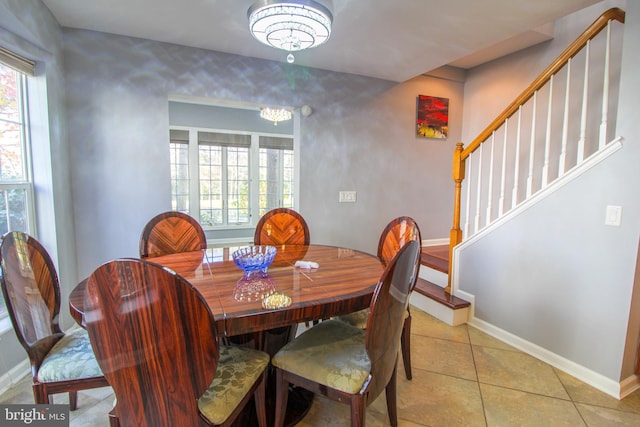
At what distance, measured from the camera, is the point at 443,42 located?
256 centimetres

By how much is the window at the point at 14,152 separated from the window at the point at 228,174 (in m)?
3.13

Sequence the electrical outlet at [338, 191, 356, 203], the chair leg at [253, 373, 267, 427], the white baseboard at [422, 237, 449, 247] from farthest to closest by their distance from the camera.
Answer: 1. the white baseboard at [422, 237, 449, 247]
2. the electrical outlet at [338, 191, 356, 203]
3. the chair leg at [253, 373, 267, 427]

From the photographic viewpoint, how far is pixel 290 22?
5.51 ft

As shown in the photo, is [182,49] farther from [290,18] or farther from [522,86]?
[522,86]

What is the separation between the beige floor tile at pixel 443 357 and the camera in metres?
2.11

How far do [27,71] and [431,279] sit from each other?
3.68 meters

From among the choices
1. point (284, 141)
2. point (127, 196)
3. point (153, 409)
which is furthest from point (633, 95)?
point (284, 141)

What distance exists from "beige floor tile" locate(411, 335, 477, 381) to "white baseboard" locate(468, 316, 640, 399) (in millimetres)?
332

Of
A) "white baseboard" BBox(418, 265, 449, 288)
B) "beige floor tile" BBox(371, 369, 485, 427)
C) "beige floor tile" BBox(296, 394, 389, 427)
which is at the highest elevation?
"white baseboard" BBox(418, 265, 449, 288)

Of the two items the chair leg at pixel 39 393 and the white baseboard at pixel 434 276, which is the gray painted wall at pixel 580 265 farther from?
the chair leg at pixel 39 393

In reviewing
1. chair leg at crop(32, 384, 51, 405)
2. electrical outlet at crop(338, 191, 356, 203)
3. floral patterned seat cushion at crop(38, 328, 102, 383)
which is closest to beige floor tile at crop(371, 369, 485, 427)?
floral patterned seat cushion at crop(38, 328, 102, 383)

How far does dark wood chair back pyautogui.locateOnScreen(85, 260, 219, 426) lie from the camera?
86cm

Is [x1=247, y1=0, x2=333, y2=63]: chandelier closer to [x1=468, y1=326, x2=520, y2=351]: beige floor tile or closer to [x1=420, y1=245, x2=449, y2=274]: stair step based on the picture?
[x1=420, y1=245, x2=449, y2=274]: stair step

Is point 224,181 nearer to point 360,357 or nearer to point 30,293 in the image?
point 30,293
